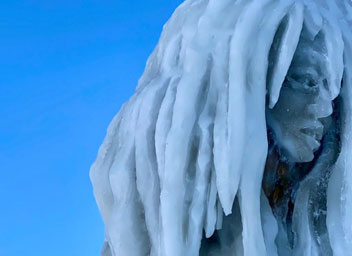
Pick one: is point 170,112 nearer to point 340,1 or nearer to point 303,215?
point 303,215

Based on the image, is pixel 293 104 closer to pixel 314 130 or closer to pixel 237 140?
pixel 314 130

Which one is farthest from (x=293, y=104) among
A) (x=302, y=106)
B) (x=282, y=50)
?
(x=282, y=50)

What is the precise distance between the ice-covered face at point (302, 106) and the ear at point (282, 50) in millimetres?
70

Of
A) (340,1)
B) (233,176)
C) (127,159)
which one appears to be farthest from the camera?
(340,1)

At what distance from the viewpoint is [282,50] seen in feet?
4.43

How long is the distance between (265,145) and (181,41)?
0.97 feet

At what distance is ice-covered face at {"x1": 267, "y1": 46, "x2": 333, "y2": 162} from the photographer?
1417 millimetres

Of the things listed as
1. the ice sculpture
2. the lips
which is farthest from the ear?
the lips

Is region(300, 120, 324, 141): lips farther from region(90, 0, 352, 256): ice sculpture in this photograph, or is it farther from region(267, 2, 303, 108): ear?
region(267, 2, 303, 108): ear

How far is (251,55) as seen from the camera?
1.32 metres

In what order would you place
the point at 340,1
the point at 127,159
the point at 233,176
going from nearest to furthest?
1. the point at 233,176
2. the point at 127,159
3. the point at 340,1

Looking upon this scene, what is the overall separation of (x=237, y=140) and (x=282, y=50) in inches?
8.9

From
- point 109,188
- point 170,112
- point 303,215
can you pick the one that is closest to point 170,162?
point 170,112

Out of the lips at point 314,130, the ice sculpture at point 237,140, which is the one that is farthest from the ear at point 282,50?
the lips at point 314,130
